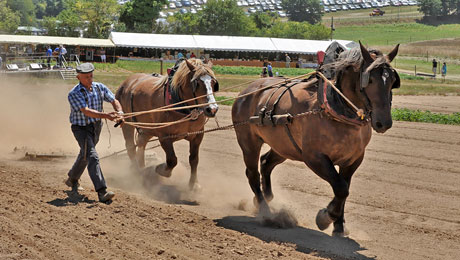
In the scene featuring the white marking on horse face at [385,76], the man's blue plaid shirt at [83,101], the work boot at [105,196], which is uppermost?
the white marking on horse face at [385,76]

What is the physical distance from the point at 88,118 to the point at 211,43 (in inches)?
2323

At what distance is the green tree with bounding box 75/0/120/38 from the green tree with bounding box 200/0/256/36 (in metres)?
14.5

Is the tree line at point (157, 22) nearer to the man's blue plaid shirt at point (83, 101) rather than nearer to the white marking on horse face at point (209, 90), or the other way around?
the white marking on horse face at point (209, 90)

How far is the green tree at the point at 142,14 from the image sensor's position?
308 ft

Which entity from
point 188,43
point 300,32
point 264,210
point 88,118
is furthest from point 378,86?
point 300,32

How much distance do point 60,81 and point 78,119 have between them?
26205mm

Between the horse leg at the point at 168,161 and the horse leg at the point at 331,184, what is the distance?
11.7 ft

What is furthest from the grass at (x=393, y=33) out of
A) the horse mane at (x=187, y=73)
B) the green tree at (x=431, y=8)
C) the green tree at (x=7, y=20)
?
the horse mane at (x=187, y=73)

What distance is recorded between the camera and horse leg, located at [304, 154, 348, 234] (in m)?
7.61

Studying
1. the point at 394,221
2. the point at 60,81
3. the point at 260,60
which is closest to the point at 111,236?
the point at 394,221

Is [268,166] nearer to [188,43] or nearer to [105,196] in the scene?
[105,196]

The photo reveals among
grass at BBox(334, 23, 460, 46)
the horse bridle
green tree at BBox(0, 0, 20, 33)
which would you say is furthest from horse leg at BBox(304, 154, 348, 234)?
green tree at BBox(0, 0, 20, 33)

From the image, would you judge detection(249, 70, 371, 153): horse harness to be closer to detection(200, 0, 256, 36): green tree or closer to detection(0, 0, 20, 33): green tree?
detection(200, 0, 256, 36): green tree

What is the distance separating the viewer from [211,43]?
67.3m
